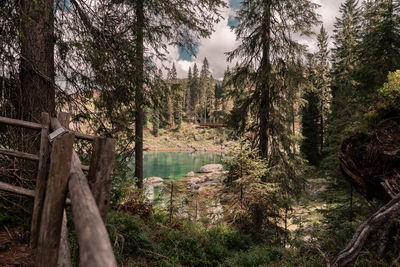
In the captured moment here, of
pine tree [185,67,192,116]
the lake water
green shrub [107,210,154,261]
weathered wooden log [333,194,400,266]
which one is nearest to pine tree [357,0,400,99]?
weathered wooden log [333,194,400,266]

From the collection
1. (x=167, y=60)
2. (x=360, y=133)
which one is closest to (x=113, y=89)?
(x=167, y=60)

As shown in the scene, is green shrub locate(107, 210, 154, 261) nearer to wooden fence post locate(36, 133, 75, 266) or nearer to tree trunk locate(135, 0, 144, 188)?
tree trunk locate(135, 0, 144, 188)

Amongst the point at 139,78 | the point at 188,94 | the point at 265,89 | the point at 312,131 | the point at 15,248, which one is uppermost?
the point at 188,94

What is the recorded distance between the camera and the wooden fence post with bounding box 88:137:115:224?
1.53 meters

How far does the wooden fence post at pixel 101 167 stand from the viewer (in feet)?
5.02

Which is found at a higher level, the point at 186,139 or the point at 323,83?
the point at 323,83

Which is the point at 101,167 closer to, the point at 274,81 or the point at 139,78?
the point at 139,78

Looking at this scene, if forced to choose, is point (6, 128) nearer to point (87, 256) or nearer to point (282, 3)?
point (87, 256)

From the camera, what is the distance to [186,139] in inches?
2559

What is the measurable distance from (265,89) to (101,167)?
849 cm

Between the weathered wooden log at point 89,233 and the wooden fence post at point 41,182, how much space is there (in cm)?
159

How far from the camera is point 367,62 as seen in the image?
948 centimetres

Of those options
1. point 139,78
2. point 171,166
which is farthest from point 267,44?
point 171,166

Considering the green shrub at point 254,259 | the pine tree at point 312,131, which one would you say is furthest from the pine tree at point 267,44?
the pine tree at point 312,131
